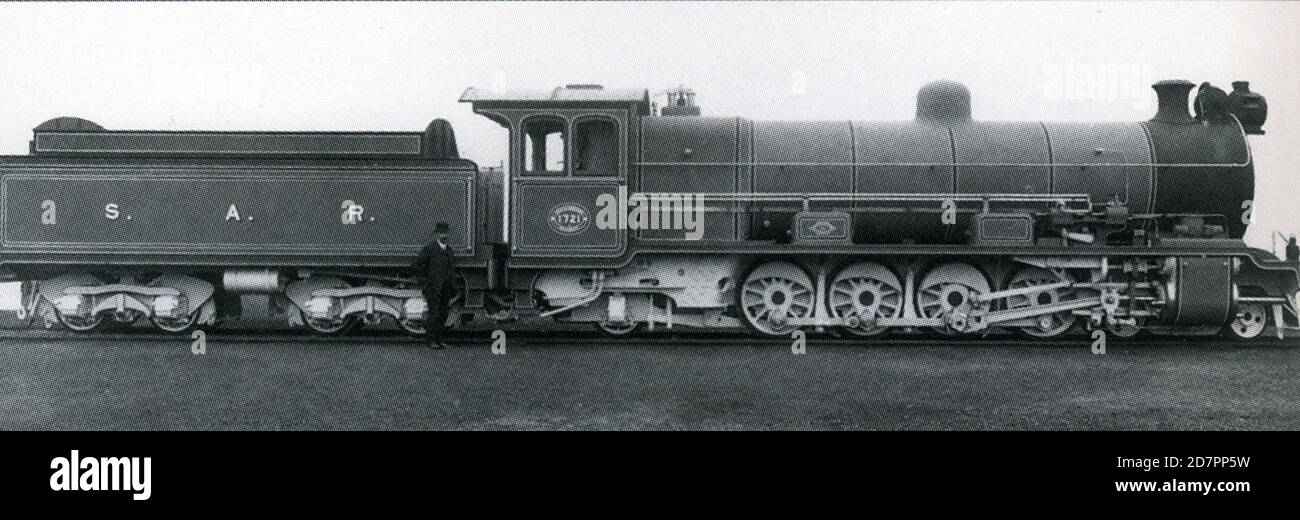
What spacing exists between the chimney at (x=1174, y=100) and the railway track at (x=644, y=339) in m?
2.53

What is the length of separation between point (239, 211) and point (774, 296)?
19.9 feet

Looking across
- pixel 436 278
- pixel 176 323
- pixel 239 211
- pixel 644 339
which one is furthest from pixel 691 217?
pixel 176 323

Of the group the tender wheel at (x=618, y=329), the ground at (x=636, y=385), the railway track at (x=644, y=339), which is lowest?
the ground at (x=636, y=385)

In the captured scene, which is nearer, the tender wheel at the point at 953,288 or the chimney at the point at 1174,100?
the tender wheel at the point at 953,288

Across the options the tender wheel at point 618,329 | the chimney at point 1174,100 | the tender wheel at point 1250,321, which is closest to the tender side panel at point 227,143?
the tender wheel at point 618,329

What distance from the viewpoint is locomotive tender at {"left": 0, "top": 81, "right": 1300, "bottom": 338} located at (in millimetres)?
10508

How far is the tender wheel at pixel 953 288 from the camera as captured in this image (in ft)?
35.1

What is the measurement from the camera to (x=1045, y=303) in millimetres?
10859

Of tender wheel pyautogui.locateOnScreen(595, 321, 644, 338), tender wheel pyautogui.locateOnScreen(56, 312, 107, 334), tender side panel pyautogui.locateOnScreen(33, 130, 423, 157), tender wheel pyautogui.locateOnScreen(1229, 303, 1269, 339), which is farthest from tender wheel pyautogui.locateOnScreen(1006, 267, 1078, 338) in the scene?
tender wheel pyautogui.locateOnScreen(56, 312, 107, 334)

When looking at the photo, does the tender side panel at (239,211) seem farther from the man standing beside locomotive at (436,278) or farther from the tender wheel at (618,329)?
the tender wheel at (618,329)

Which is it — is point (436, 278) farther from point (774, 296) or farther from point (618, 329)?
point (774, 296)

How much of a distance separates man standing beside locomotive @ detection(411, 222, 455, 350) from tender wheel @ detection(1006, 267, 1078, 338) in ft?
20.2

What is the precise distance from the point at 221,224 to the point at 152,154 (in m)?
1.13
